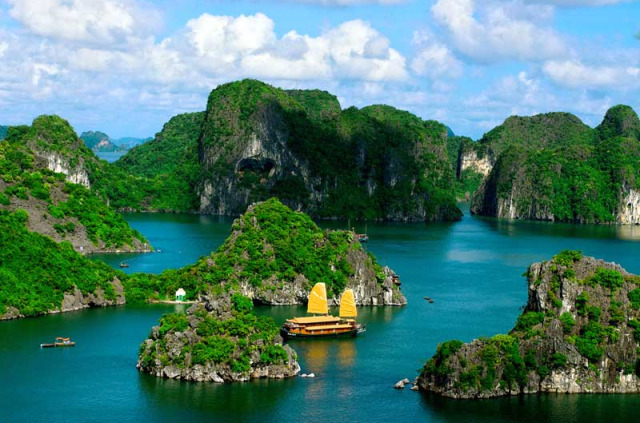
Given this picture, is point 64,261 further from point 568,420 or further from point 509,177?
point 509,177

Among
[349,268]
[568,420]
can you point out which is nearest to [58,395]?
[568,420]

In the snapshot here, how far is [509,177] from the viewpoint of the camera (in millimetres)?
191875

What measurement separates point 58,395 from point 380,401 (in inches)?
645

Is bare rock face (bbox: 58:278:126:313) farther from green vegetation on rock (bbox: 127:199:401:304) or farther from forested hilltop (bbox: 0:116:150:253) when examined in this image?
forested hilltop (bbox: 0:116:150:253)

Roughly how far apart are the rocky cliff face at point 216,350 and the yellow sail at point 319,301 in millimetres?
12984

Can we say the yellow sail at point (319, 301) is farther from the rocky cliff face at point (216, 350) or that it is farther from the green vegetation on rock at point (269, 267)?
the rocky cliff face at point (216, 350)

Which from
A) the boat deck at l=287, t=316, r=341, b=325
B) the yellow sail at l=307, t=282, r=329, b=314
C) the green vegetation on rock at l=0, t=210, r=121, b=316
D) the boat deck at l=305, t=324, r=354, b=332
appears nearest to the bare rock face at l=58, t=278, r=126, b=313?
the green vegetation on rock at l=0, t=210, r=121, b=316

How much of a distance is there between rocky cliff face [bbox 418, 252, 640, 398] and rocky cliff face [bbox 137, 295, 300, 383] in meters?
8.14

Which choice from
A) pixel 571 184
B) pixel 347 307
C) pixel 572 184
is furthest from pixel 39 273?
pixel 571 184

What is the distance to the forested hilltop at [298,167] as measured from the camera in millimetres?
174375

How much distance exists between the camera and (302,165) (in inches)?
6983

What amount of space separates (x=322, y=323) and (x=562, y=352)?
62.4 feet

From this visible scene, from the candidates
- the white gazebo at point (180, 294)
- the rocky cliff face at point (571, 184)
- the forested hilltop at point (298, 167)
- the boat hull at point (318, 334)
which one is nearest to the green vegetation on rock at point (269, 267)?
the white gazebo at point (180, 294)

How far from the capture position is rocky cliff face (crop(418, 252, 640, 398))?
50.0 metres
